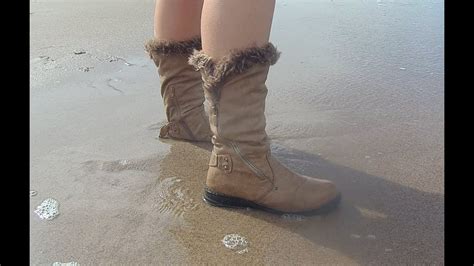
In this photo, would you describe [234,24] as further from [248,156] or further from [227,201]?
[227,201]

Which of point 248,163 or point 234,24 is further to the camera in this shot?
point 248,163

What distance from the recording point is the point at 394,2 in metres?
3.87

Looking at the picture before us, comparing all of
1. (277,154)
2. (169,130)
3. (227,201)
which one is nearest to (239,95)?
(227,201)

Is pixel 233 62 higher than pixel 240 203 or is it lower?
higher

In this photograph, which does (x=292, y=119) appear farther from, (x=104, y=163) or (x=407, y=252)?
(x=407, y=252)

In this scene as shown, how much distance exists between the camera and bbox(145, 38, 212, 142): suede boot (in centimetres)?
188

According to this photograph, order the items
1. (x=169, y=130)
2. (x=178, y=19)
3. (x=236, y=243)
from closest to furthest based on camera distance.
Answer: (x=236, y=243) < (x=178, y=19) < (x=169, y=130)

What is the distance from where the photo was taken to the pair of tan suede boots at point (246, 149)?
1.47 meters

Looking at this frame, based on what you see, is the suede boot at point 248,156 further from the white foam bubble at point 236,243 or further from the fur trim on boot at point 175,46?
the fur trim on boot at point 175,46

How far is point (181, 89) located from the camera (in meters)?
1.93

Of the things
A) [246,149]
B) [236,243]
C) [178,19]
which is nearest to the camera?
[236,243]

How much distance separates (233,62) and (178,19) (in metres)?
0.51

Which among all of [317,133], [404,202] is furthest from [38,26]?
[404,202]
